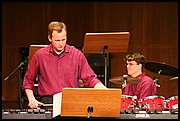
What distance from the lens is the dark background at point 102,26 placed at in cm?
959

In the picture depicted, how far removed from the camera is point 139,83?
21.8ft

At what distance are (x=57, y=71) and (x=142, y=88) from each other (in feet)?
5.46

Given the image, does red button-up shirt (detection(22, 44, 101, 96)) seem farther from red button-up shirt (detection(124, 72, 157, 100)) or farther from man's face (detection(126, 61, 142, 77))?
man's face (detection(126, 61, 142, 77))

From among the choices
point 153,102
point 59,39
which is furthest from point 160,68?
point 59,39

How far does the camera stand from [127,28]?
31.7 feet

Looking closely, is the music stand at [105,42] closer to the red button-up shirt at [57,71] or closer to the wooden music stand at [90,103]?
the red button-up shirt at [57,71]

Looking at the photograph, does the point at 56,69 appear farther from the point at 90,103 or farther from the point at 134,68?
the point at 134,68

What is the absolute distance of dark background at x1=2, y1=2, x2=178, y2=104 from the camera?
9.59 metres

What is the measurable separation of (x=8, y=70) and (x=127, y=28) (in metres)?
2.55

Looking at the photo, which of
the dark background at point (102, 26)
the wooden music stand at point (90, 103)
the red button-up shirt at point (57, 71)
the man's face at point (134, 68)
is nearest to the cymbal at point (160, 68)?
the man's face at point (134, 68)

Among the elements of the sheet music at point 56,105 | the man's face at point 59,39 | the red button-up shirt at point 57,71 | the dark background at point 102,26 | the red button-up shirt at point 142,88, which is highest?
the dark background at point 102,26

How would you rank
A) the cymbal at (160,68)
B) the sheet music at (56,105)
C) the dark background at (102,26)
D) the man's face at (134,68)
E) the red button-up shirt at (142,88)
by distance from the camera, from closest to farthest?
the sheet music at (56,105) < the red button-up shirt at (142,88) < the cymbal at (160,68) < the man's face at (134,68) < the dark background at (102,26)

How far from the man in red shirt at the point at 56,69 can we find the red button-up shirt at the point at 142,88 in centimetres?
141

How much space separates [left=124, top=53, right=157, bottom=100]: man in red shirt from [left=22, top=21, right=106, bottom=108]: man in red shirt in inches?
55.9
